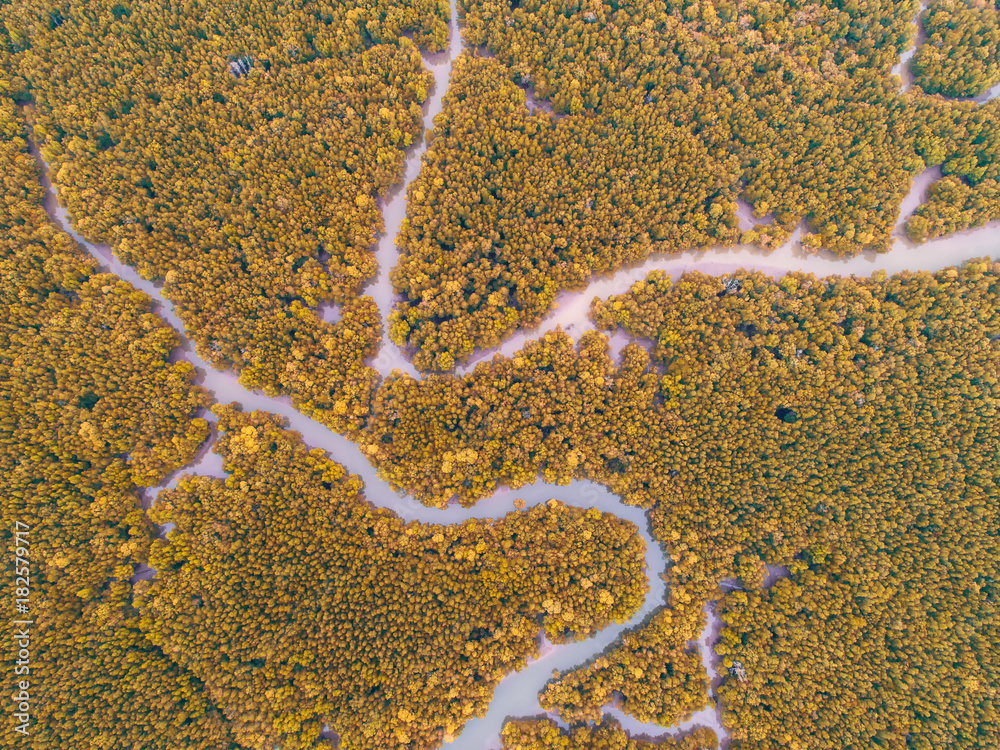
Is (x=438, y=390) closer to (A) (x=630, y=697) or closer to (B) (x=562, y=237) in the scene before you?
(B) (x=562, y=237)

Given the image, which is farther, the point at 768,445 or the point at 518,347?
the point at 518,347

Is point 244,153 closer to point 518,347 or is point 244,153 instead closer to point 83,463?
point 83,463

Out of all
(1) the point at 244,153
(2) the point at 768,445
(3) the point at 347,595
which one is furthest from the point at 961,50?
(3) the point at 347,595

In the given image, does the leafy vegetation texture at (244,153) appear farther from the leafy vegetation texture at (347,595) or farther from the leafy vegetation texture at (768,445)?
the leafy vegetation texture at (768,445)

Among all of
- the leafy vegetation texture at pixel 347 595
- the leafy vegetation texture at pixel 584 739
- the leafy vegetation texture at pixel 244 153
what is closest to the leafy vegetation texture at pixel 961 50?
the leafy vegetation texture at pixel 244 153

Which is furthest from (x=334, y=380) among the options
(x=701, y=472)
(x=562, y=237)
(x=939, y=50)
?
(x=939, y=50)
